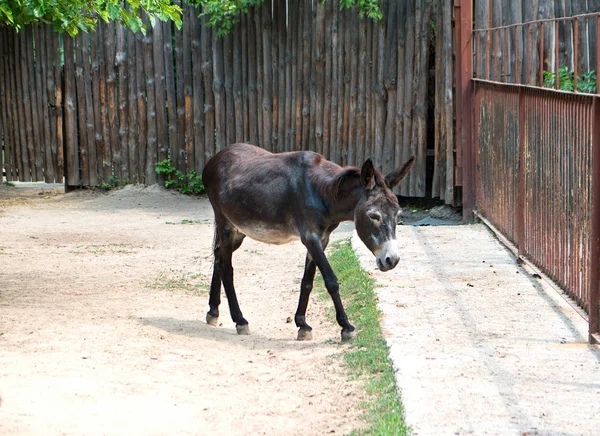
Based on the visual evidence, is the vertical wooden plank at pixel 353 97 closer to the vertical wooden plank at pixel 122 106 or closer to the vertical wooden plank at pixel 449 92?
the vertical wooden plank at pixel 449 92

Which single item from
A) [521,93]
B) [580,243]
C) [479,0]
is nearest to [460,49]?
[479,0]

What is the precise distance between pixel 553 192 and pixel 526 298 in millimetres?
855

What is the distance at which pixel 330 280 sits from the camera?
652 cm

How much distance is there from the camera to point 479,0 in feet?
38.8

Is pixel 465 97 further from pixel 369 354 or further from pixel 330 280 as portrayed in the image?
pixel 369 354

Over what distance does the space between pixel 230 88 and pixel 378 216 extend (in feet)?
27.0

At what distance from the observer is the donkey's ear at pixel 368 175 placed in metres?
6.30

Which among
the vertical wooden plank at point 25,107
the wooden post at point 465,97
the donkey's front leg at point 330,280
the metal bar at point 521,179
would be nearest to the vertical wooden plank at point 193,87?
the vertical wooden plank at point 25,107

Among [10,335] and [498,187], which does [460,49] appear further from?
[10,335]

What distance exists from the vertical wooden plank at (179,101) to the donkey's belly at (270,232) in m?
7.55

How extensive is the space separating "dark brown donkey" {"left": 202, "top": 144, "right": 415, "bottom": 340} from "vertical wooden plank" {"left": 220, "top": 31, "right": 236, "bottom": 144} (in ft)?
21.2

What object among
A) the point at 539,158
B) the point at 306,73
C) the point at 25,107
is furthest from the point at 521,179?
the point at 25,107

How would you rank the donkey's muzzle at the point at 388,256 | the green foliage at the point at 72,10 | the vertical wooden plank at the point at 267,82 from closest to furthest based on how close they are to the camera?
1. the donkey's muzzle at the point at 388,256
2. the green foliage at the point at 72,10
3. the vertical wooden plank at the point at 267,82

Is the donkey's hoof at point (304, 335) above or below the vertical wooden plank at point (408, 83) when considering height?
below
